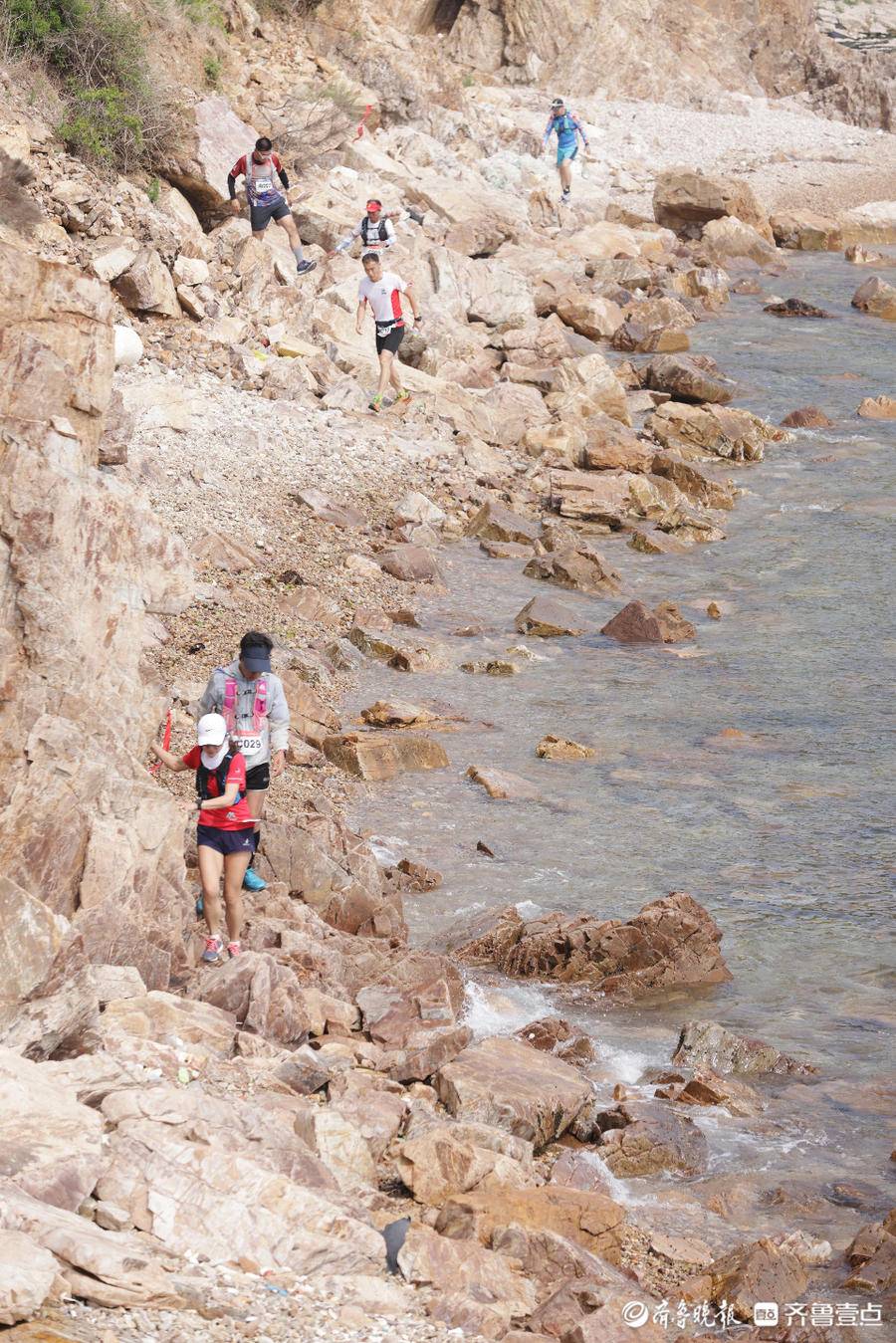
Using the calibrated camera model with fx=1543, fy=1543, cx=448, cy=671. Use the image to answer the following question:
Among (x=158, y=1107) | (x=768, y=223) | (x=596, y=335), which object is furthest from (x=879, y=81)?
(x=158, y=1107)

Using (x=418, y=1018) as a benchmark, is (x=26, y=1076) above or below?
above

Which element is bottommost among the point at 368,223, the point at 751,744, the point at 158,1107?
the point at 751,744

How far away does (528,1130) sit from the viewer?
7.55m

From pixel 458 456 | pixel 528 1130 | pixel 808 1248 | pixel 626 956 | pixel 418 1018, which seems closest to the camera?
pixel 808 1248

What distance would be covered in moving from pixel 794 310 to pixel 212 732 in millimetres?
23337

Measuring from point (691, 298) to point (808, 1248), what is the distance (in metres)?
25.0

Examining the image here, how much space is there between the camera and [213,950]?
→ 859 centimetres

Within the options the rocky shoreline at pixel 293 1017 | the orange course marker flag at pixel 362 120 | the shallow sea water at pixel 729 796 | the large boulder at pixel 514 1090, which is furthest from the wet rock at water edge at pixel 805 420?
the large boulder at pixel 514 1090

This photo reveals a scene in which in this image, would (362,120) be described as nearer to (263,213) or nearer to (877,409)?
(263,213)

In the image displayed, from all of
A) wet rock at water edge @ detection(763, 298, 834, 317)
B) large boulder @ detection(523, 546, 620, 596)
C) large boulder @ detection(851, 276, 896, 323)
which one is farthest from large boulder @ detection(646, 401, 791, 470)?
large boulder @ detection(851, 276, 896, 323)

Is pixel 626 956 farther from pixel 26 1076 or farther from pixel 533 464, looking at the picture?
pixel 533 464

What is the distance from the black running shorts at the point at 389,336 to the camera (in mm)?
18922

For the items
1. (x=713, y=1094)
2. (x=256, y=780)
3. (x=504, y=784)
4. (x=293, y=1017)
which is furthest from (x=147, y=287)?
(x=713, y=1094)

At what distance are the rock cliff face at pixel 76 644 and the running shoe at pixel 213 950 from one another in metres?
0.30
